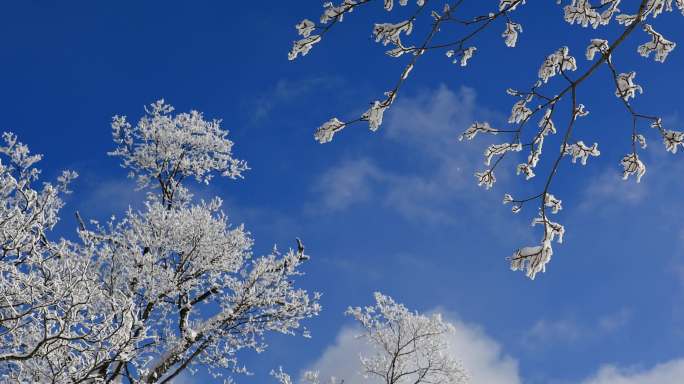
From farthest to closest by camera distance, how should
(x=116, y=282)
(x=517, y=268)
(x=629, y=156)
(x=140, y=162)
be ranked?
(x=140, y=162) < (x=116, y=282) < (x=629, y=156) < (x=517, y=268)

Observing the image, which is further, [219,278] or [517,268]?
[219,278]

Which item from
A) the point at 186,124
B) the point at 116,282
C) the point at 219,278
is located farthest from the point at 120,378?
the point at 186,124

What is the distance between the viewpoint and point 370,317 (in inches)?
842

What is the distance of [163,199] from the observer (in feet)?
48.0

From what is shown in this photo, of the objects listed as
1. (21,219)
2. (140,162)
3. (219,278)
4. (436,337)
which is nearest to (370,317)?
(436,337)

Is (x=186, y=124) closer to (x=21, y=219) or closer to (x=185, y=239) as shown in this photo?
(x=185, y=239)

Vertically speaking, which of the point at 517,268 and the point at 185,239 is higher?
the point at 185,239

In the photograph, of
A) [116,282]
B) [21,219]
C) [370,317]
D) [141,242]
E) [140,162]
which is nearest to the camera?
[21,219]

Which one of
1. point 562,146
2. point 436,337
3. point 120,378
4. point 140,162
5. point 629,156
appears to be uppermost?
point 140,162

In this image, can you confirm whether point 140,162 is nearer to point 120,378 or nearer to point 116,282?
point 116,282

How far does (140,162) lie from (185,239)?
134 inches

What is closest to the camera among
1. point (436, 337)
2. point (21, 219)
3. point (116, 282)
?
point (21, 219)

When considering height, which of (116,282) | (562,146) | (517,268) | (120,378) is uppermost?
(116,282)

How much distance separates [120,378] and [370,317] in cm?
1215
